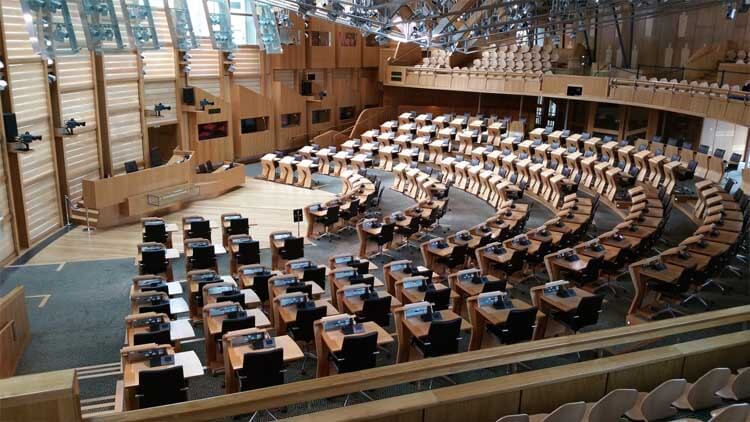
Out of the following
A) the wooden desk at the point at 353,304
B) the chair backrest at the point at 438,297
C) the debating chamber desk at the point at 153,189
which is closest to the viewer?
the wooden desk at the point at 353,304

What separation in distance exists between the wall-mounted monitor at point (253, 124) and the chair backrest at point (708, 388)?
2047cm

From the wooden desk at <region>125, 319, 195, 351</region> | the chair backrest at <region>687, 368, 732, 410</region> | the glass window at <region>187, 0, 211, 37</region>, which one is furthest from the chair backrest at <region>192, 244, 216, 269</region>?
the chair backrest at <region>687, 368, 732, 410</region>

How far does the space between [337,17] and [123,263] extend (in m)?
7.19

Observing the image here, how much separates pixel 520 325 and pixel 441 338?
113cm

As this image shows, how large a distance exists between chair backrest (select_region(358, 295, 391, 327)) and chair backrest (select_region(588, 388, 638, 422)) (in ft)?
13.3

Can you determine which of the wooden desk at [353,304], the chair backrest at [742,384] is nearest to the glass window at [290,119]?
the wooden desk at [353,304]

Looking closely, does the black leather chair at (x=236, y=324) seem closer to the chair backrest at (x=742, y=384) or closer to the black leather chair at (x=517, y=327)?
the black leather chair at (x=517, y=327)

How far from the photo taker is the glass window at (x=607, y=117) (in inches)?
964

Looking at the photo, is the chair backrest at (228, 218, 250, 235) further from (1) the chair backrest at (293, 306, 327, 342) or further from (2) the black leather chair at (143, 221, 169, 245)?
(1) the chair backrest at (293, 306, 327, 342)

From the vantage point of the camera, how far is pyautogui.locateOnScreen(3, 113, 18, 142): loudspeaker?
43.1 feet

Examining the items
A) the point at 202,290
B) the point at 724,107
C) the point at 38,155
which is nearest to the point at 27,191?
the point at 38,155

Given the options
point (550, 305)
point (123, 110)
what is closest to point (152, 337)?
point (550, 305)

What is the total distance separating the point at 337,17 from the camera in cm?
1499

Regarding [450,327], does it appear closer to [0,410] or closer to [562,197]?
[0,410]
